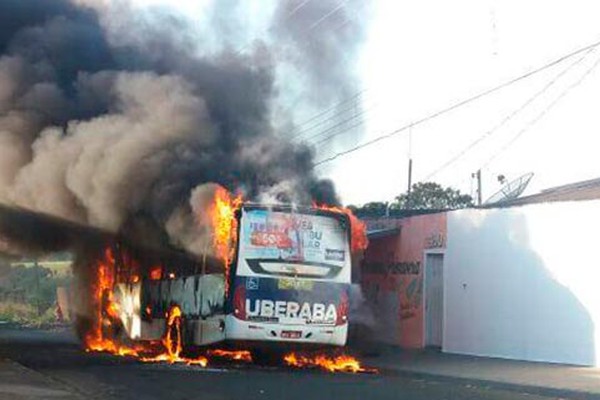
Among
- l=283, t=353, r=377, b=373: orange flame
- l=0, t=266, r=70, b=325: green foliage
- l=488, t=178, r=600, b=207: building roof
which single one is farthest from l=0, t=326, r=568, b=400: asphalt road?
l=0, t=266, r=70, b=325: green foliage

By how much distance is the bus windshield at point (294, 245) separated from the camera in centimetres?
1605

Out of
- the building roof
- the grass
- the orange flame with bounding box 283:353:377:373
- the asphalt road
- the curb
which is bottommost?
the asphalt road

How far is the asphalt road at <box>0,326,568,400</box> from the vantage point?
483 inches

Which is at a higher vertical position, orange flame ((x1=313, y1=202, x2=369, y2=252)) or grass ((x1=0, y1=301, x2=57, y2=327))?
orange flame ((x1=313, y1=202, x2=369, y2=252))

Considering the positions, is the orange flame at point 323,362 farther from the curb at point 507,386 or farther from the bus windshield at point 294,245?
the bus windshield at point 294,245

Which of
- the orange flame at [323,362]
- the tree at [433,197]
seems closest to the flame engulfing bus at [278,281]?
the orange flame at [323,362]

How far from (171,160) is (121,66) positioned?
424 centimetres

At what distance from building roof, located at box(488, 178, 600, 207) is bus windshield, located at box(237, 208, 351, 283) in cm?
1037

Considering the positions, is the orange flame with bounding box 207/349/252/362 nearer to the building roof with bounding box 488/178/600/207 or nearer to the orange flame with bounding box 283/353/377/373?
the orange flame with bounding box 283/353/377/373

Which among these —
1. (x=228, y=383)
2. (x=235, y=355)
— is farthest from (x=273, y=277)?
(x=235, y=355)

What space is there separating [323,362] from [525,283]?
4.86 m

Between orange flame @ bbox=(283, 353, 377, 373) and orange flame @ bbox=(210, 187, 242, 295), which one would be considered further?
orange flame @ bbox=(283, 353, 377, 373)

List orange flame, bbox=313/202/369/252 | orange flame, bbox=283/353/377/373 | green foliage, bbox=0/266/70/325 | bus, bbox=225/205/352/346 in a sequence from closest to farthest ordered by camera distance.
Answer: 1. bus, bbox=225/205/352/346
2. orange flame, bbox=313/202/369/252
3. orange flame, bbox=283/353/377/373
4. green foliage, bbox=0/266/70/325

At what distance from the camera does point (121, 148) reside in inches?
782
